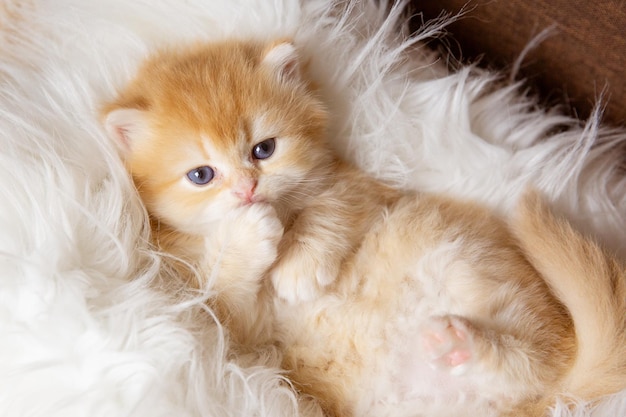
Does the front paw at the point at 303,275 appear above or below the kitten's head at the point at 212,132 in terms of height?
below

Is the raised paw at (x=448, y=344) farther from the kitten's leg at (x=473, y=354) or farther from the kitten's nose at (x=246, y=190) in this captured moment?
the kitten's nose at (x=246, y=190)

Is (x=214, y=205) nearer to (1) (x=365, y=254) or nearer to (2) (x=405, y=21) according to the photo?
(1) (x=365, y=254)

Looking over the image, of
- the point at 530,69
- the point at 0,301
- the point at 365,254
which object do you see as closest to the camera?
the point at 0,301

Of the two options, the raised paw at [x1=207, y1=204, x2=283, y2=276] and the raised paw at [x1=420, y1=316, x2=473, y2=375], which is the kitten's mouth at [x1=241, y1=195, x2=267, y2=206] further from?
the raised paw at [x1=420, y1=316, x2=473, y2=375]

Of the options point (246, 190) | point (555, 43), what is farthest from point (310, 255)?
point (555, 43)

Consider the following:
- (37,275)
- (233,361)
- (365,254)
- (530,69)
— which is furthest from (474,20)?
(37,275)

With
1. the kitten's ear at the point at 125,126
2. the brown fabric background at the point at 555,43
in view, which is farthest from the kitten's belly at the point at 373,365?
the brown fabric background at the point at 555,43
